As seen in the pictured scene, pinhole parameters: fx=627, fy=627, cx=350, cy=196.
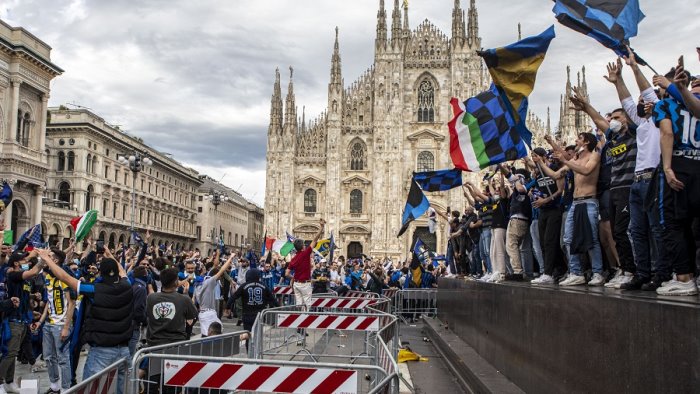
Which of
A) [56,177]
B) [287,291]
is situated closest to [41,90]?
[56,177]

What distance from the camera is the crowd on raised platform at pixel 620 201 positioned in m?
4.58

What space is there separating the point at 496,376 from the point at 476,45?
1691 inches

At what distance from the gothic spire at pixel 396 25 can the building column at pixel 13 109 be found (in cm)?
2586

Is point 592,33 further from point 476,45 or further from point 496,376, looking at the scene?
point 476,45

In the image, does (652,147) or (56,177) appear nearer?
(652,147)

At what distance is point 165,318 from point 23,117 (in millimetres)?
31648

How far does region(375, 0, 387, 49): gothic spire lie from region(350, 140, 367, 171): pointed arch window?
7440 millimetres

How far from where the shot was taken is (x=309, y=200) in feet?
156

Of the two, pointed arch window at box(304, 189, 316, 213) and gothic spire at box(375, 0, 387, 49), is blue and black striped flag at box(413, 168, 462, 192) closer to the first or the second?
pointed arch window at box(304, 189, 316, 213)

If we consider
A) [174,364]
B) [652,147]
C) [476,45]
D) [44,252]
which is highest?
[476,45]

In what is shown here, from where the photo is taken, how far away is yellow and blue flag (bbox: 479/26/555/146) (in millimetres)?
8562

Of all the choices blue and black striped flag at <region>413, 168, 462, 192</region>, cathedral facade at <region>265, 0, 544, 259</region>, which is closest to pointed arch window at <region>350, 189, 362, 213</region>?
cathedral facade at <region>265, 0, 544, 259</region>

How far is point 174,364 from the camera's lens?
4.66 meters

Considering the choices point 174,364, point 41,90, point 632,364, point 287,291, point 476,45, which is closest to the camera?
point 632,364
